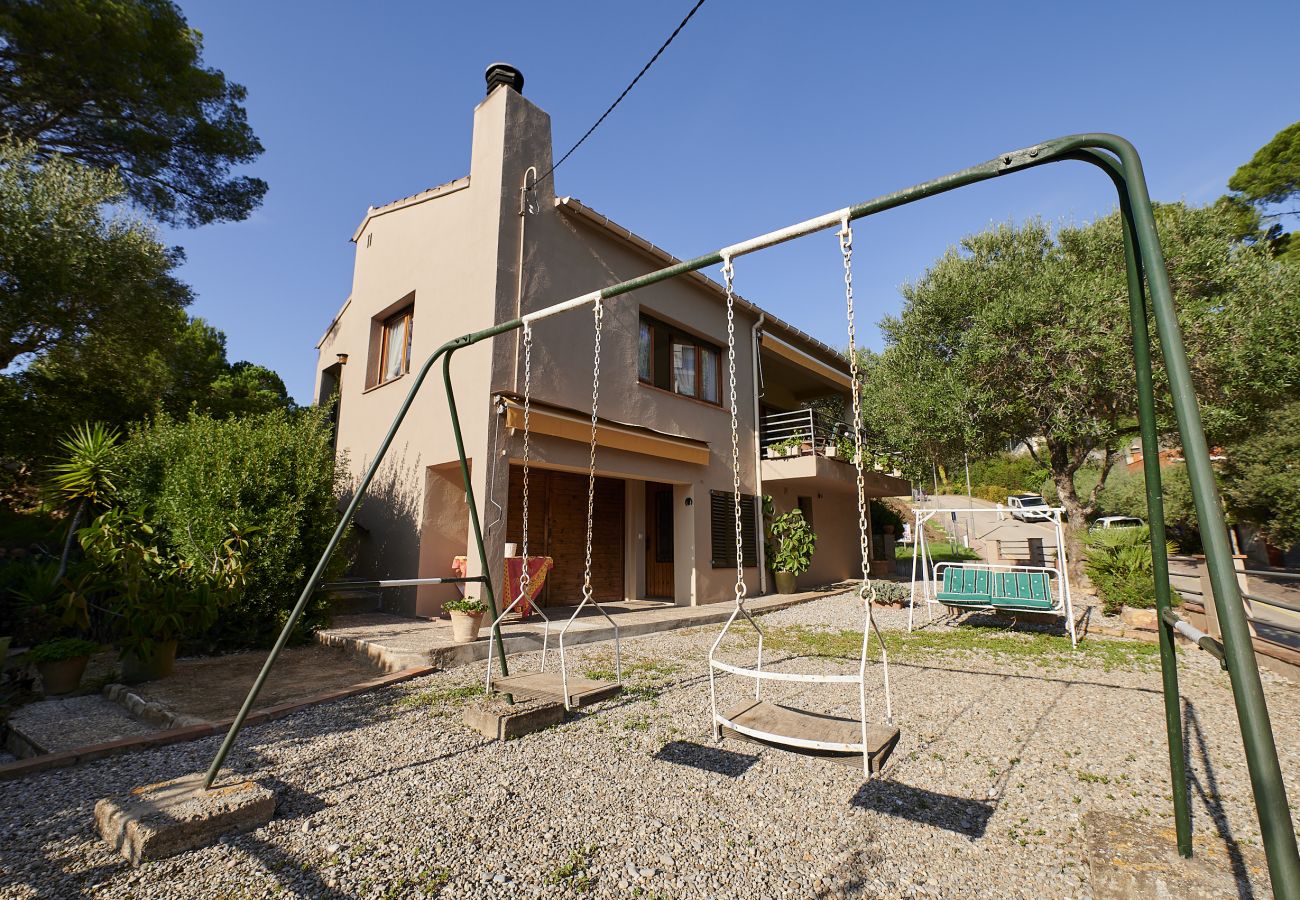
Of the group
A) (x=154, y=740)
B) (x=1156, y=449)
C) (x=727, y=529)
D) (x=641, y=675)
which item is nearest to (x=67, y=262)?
(x=154, y=740)

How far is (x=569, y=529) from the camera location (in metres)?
11.0

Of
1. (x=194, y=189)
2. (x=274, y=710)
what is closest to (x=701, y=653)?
(x=274, y=710)

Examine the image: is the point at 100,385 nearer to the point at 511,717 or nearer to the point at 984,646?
the point at 511,717

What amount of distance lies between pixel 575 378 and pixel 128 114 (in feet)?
34.7

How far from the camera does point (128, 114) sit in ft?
36.9

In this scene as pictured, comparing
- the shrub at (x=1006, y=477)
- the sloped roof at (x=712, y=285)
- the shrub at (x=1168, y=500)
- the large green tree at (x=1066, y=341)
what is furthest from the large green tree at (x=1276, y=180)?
the shrub at (x=1006, y=477)

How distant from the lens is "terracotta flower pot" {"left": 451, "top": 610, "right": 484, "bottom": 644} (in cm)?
687

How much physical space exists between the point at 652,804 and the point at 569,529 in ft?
26.0

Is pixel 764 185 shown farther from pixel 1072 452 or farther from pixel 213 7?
pixel 1072 452

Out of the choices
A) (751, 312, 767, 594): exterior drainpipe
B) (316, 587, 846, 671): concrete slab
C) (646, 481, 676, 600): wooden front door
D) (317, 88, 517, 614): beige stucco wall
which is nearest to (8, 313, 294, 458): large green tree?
(317, 88, 517, 614): beige stucco wall

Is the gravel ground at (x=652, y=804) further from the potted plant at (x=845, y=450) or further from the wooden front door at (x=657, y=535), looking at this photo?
the potted plant at (x=845, y=450)

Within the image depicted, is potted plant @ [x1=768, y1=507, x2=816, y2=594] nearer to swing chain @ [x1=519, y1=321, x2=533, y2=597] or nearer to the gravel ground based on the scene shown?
swing chain @ [x1=519, y1=321, x2=533, y2=597]

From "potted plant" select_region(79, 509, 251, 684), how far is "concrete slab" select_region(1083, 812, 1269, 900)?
7296 millimetres

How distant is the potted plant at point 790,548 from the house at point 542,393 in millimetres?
501
